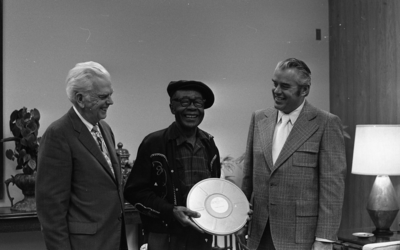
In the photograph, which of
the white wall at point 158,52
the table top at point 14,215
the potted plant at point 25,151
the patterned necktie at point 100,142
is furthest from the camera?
the white wall at point 158,52

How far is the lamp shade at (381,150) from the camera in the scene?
162 inches

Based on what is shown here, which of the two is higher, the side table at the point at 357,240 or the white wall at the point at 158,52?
the white wall at the point at 158,52

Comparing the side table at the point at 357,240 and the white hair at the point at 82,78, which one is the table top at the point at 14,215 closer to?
the white hair at the point at 82,78

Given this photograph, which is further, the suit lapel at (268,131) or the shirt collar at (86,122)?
the suit lapel at (268,131)

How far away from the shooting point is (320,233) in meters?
2.57

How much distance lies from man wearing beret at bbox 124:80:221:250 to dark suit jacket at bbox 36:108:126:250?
148mm

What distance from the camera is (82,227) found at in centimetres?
237

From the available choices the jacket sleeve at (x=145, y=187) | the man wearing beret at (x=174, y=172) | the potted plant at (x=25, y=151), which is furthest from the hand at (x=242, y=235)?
the potted plant at (x=25, y=151)

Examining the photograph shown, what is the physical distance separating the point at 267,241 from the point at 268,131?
20.7 inches

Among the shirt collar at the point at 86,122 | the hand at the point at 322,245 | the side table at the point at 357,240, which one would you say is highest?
the shirt collar at the point at 86,122

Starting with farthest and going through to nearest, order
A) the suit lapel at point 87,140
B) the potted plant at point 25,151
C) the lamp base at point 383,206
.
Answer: the lamp base at point 383,206, the potted plant at point 25,151, the suit lapel at point 87,140

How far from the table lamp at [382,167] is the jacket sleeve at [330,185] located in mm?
1645

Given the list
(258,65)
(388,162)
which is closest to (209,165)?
(388,162)

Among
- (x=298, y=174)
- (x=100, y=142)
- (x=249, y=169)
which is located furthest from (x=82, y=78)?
(x=298, y=174)
